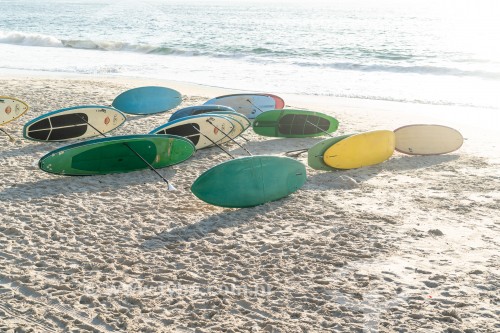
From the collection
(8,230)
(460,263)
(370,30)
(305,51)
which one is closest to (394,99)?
(460,263)

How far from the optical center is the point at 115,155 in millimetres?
5414

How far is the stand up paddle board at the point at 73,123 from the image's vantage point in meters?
6.31

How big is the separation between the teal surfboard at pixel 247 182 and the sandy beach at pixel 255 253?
92mm

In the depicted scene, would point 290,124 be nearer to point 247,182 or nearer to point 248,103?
point 248,103

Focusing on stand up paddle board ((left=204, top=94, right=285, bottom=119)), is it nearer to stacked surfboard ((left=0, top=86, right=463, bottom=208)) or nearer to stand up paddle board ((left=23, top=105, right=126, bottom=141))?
stacked surfboard ((left=0, top=86, right=463, bottom=208))

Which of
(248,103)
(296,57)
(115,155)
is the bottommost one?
(296,57)

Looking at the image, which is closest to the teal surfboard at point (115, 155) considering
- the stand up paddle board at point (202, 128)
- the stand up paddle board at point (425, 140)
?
the stand up paddle board at point (202, 128)

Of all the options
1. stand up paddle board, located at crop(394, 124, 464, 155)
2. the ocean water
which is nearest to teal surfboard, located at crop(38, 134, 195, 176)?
stand up paddle board, located at crop(394, 124, 464, 155)

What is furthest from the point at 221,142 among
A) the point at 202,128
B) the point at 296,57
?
the point at 296,57

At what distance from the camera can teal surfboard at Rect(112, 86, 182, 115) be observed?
26.6 feet

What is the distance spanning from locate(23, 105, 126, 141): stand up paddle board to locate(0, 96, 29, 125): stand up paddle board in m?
0.92

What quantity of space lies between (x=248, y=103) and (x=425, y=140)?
2.47 metres

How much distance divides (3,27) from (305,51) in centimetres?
1631

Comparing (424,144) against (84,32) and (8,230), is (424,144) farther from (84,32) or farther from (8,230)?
(84,32)
